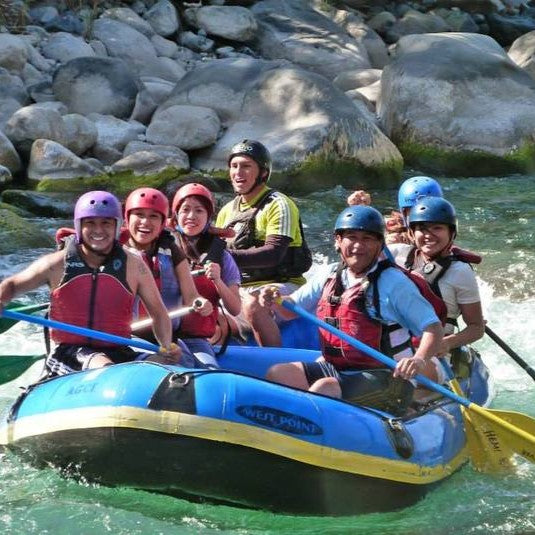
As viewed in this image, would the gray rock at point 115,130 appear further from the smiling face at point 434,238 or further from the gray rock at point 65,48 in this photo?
the smiling face at point 434,238

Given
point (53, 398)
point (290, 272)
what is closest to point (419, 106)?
point (290, 272)

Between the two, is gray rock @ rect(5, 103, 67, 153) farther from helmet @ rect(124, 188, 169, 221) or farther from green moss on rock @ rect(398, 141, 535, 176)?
helmet @ rect(124, 188, 169, 221)

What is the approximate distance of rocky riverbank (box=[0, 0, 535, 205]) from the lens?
1205 cm

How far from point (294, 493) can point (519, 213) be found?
753cm

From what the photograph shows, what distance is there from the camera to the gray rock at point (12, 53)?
13703 millimetres

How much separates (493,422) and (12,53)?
33.0ft

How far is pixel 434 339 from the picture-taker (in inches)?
194

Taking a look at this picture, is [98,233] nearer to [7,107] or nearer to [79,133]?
[79,133]

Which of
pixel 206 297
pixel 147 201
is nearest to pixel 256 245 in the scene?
pixel 206 297

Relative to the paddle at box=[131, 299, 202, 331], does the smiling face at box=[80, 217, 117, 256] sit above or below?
above

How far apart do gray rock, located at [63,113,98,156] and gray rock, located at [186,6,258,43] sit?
17.8ft

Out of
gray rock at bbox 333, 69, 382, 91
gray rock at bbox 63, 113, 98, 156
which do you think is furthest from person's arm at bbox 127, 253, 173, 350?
gray rock at bbox 333, 69, 382, 91

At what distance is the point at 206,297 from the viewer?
5.93 metres

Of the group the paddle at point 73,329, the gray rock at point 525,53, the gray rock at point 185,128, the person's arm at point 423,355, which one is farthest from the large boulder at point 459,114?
the paddle at point 73,329
